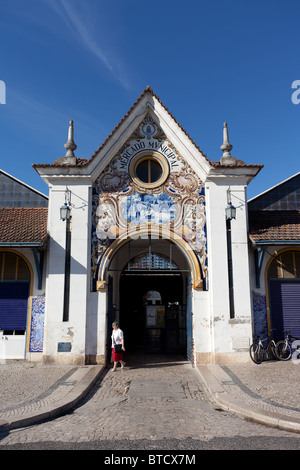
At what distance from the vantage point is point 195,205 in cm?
1341

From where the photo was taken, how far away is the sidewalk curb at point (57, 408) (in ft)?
21.7

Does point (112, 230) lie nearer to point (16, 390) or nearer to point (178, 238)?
point (178, 238)

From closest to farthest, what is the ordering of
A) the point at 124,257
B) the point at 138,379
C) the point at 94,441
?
the point at 94,441 → the point at 138,379 → the point at 124,257

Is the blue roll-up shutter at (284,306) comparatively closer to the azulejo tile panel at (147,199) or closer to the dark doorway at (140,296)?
the azulejo tile panel at (147,199)

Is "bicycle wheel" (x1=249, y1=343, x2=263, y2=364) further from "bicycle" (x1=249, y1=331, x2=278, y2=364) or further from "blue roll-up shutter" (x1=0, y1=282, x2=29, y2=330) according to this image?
"blue roll-up shutter" (x1=0, y1=282, x2=29, y2=330)

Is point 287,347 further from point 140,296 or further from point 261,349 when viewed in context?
point 140,296

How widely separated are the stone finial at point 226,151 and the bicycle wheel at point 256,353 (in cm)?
648

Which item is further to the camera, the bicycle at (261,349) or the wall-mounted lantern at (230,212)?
the wall-mounted lantern at (230,212)

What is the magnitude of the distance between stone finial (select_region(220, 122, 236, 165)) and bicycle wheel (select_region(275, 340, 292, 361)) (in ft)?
21.7

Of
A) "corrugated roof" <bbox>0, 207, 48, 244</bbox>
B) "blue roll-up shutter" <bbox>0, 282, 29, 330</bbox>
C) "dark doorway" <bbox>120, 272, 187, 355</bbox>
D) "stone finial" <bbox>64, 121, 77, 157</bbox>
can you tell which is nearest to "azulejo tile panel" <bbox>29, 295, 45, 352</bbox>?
"blue roll-up shutter" <bbox>0, 282, 29, 330</bbox>

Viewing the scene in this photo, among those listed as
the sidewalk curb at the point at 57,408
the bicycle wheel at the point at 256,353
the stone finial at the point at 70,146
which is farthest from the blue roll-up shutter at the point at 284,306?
the stone finial at the point at 70,146

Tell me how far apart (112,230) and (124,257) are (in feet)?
19.8

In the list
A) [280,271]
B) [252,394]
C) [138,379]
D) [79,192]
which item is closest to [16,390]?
[138,379]

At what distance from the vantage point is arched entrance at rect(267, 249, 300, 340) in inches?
521
